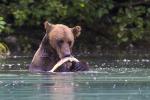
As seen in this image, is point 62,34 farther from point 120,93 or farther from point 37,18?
point 37,18

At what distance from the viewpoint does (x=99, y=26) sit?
18.4 m

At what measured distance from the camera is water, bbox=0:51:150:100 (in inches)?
295

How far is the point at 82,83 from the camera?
29.5 ft

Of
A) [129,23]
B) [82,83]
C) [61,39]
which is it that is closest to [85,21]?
[129,23]

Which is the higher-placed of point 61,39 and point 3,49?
point 61,39

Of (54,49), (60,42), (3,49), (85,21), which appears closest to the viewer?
(60,42)

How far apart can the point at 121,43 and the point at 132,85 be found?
31.4 feet

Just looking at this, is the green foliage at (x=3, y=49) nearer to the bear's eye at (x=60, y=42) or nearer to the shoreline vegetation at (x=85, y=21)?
the shoreline vegetation at (x=85, y=21)

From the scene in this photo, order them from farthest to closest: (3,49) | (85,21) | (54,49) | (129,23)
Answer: (85,21), (129,23), (3,49), (54,49)

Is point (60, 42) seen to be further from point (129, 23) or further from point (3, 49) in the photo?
point (129, 23)

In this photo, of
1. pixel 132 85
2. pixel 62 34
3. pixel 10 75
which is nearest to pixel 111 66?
pixel 62 34

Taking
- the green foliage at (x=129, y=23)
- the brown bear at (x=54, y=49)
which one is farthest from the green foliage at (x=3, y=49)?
the brown bear at (x=54, y=49)

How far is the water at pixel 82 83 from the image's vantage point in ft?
24.6

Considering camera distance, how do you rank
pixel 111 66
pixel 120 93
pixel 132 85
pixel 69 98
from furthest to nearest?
pixel 111 66
pixel 132 85
pixel 120 93
pixel 69 98
